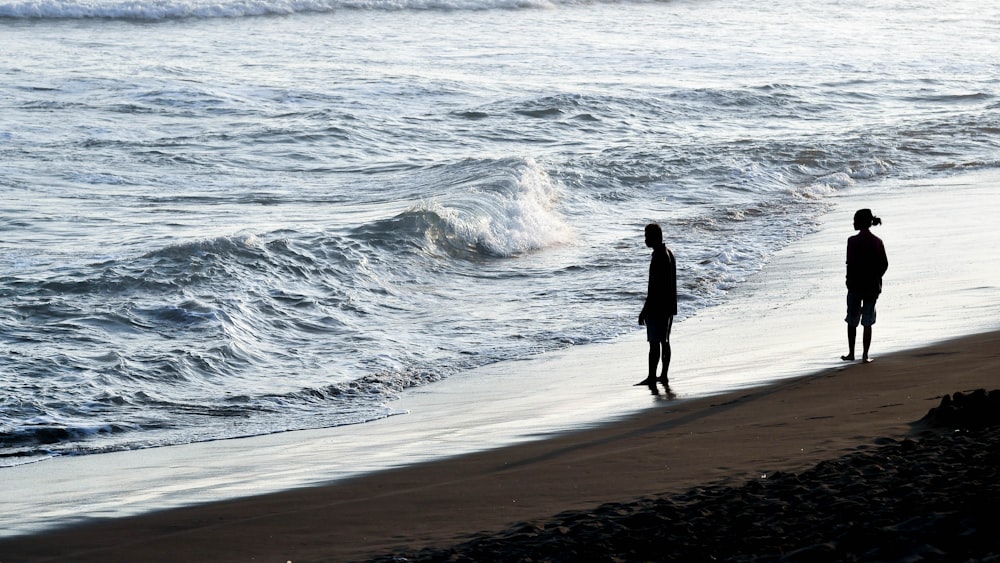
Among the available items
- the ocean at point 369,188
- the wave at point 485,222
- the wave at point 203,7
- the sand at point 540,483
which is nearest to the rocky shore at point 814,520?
the sand at point 540,483

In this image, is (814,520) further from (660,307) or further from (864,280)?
(864,280)

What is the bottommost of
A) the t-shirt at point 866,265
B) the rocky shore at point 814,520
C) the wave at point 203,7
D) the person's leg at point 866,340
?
the person's leg at point 866,340

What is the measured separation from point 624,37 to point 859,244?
118ft

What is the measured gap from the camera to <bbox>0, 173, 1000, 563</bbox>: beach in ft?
18.9

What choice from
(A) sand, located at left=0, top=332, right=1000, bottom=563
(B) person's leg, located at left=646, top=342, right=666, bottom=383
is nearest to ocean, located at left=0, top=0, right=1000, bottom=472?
(B) person's leg, located at left=646, top=342, right=666, bottom=383

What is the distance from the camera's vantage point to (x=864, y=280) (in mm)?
8938

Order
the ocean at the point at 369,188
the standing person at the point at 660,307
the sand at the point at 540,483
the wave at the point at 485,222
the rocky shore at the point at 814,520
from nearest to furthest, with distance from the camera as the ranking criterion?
1. the rocky shore at the point at 814,520
2. the sand at the point at 540,483
3. the standing person at the point at 660,307
4. the ocean at the point at 369,188
5. the wave at the point at 485,222

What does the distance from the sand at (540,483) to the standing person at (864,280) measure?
98 cm

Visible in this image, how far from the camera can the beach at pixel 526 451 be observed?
18.9ft

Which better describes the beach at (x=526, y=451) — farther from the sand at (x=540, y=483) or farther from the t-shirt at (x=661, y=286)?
the t-shirt at (x=661, y=286)

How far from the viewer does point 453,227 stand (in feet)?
52.2

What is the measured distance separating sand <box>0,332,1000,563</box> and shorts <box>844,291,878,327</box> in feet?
3.22

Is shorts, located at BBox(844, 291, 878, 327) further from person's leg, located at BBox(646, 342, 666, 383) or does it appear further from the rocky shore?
the rocky shore

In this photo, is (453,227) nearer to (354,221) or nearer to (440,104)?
(354,221)
